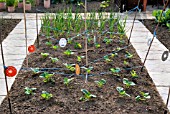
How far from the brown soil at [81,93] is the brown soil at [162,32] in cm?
97

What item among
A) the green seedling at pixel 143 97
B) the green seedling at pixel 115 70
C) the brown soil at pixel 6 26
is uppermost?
the brown soil at pixel 6 26

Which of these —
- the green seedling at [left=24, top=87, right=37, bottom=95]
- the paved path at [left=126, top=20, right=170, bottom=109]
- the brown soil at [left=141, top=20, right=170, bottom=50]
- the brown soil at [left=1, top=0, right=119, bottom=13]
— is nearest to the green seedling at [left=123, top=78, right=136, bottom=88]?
the paved path at [left=126, top=20, right=170, bottom=109]

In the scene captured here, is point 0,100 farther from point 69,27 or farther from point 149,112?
point 69,27

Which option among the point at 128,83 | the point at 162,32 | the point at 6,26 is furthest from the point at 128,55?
the point at 6,26

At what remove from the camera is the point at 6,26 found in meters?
5.28

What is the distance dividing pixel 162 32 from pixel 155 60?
4.07ft

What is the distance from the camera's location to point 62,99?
9.62 ft

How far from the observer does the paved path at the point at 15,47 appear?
336 centimetres

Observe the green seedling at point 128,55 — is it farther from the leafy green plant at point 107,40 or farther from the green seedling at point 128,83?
the green seedling at point 128,83

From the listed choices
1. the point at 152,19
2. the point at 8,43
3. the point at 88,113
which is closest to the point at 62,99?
the point at 88,113

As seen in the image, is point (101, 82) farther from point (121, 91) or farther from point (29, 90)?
point (29, 90)

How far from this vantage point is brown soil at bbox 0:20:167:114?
9.14 ft

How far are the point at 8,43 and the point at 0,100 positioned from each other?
5.60 ft

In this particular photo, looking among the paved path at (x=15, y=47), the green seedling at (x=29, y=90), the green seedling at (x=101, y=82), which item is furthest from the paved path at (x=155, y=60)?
the paved path at (x=15, y=47)
